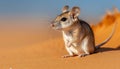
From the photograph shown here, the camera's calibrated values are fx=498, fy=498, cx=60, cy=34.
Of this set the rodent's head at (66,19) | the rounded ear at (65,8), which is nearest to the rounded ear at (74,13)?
the rodent's head at (66,19)

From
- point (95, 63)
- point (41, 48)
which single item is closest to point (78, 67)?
point (95, 63)

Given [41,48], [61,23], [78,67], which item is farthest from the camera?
[41,48]

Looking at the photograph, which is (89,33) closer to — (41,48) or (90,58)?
(90,58)

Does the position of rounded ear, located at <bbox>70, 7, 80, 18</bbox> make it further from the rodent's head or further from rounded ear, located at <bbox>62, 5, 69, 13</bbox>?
rounded ear, located at <bbox>62, 5, 69, 13</bbox>

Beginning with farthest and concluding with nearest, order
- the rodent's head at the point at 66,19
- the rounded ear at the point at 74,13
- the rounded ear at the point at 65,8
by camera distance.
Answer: the rounded ear at the point at 65,8 < the rounded ear at the point at 74,13 < the rodent's head at the point at 66,19

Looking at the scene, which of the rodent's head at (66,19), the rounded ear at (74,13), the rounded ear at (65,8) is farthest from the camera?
the rounded ear at (65,8)

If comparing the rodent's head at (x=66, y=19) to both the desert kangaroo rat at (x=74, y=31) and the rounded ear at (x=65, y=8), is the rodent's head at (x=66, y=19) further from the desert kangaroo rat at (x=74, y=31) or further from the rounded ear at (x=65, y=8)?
the rounded ear at (x=65, y=8)

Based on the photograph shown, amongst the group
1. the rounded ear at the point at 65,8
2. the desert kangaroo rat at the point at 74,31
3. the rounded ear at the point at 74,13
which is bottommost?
the desert kangaroo rat at the point at 74,31

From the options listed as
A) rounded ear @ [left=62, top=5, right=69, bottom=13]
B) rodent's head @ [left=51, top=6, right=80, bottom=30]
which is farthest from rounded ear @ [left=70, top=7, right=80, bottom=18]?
rounded ear @ [left=62, top=5, right=69, bottom=13]

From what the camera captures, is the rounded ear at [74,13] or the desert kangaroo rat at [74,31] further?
the rounded ear at [74,13]
